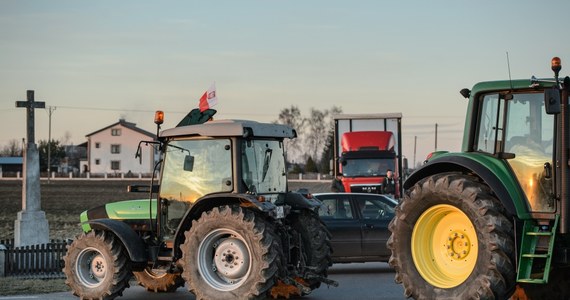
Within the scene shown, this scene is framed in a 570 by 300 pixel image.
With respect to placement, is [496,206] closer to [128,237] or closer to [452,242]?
[452,242]

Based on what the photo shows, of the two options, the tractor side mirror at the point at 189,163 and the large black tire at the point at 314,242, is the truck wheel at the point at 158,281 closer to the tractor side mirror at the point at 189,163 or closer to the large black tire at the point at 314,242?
the tractor side mirror at the point at 189,163

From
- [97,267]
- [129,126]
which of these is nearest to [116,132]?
[129,126]

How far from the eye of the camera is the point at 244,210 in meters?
12.6

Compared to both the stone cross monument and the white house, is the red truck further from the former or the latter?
the white house

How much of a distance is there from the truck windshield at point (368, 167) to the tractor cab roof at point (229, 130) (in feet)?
67.0

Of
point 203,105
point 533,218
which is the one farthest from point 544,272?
point 203,105

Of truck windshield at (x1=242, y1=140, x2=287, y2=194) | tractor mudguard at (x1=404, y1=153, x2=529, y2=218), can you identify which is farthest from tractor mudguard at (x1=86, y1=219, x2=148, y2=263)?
tractor mudguard at (x1=404, y1=153, x2=529, y2=218)

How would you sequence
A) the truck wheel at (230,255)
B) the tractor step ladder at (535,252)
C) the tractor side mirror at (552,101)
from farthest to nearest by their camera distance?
the truck wheel at (230,255) → the tractor step ladder at (535,252) → the tractor side mirror at (552,101)

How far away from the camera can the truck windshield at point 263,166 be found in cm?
1317

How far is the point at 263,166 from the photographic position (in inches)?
531

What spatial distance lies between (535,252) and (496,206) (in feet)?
2.01

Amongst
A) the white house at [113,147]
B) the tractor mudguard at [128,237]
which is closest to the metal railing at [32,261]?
the tractor mudguard at [128,237]

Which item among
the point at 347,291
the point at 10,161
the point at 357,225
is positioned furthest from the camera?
the point at 10,161

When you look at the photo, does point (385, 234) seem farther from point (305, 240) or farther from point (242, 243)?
point (242, 243)
